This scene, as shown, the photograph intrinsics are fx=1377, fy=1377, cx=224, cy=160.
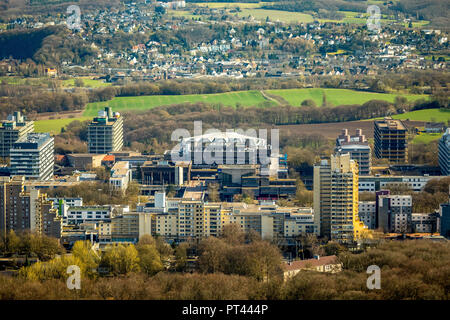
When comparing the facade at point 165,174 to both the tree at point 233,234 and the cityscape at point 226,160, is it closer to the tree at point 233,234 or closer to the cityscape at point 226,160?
the cityscape at point 226,160

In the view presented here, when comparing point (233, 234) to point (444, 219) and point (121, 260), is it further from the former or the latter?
point (444, 219)

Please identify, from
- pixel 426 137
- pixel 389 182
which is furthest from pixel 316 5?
pixel 389 182

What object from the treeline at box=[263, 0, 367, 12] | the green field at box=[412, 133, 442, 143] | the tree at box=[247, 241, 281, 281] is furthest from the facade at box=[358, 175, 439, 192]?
the treeline at box=[263, 0, 367, 12]

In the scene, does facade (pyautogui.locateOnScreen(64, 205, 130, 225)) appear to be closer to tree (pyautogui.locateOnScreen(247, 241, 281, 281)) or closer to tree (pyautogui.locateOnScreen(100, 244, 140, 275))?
tree (pyautogui.locateOnScreen(100, 244, 140, 275))

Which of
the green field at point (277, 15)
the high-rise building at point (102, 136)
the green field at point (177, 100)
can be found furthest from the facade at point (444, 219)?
the green field at point (277, 15)
